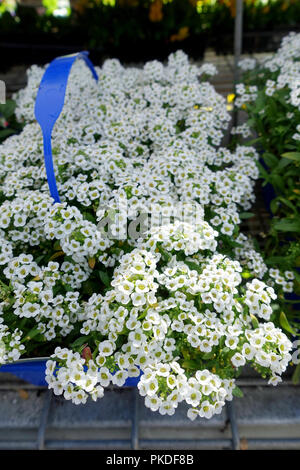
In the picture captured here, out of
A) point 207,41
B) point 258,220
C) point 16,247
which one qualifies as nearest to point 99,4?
point 207,41

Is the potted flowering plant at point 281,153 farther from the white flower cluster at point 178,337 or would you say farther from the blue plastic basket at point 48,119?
the blue plastic basket at point 48,119

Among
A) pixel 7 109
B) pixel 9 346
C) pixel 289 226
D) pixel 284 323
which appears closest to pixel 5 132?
pixel 7 109

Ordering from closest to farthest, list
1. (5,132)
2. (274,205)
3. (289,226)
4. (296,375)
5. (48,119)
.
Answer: (48,119) → (296,375) → (289,226) → (274,205) → (5,132)

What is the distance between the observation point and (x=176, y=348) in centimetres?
113

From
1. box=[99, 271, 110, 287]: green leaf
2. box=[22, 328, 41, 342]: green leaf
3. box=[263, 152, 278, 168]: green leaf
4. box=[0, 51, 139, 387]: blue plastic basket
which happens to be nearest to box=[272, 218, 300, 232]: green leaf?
box=[263, 152, 278, 168]: green leaf

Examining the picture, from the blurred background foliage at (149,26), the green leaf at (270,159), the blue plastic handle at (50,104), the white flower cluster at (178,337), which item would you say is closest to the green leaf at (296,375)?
the white flower cluster at (178,337)

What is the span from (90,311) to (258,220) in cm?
124

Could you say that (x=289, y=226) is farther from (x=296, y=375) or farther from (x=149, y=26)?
(x=149, y=26)

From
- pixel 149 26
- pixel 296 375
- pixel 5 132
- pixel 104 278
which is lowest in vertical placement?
pixel 296 375

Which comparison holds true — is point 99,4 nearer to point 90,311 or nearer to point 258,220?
point 258,220

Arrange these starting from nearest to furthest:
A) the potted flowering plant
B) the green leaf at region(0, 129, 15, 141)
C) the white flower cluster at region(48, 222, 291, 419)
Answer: the white flower cluster at region(48, 222, 291, 419), the potted flowering plant, the green leaf at region(0, 129, 15, 141)

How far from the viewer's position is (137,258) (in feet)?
3.82

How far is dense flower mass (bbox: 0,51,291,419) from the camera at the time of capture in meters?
1.09

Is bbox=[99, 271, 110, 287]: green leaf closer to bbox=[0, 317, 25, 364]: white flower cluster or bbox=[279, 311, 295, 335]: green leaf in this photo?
bbox=[0, 317, 25, 364]: white flower cluster
